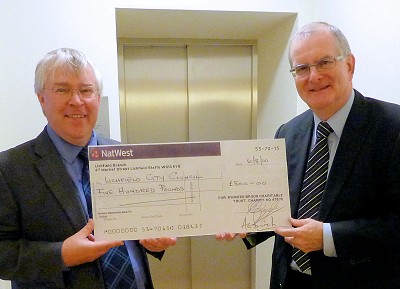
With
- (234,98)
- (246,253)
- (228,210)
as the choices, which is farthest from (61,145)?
(246,253)

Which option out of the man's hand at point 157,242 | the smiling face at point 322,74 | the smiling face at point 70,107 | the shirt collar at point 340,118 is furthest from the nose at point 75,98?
the shirt collar at point 340,118

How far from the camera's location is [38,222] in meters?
1.41

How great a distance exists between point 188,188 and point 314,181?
1.71 ft

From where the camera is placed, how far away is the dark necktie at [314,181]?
1539 millimetres

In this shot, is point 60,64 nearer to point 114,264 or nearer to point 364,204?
point 114,264

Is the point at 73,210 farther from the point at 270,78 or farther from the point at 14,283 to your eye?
the point at 270,78

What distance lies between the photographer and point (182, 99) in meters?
3.48

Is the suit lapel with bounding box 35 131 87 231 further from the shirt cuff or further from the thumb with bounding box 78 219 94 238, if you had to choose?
the shirt cuff

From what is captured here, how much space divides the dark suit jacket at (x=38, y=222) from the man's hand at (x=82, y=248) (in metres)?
0.03

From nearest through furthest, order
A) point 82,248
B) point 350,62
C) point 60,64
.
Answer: point 82,248 → point 60,64 → point 350,62

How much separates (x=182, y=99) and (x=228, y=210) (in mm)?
2123

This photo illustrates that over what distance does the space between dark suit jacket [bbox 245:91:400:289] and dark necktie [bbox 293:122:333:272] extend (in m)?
0.05
